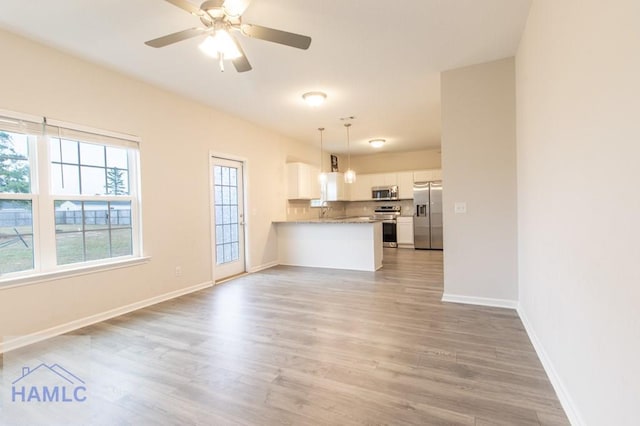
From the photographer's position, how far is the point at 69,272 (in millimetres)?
2951

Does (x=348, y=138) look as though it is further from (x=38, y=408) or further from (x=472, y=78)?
(x=38, y=408)

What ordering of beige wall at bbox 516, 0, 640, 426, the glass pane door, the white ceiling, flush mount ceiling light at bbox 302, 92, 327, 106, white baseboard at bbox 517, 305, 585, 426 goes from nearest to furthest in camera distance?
beige wall at bbox 516, 0, 640, 426 → white baseboard at bbox 517, 305, 585, 426 → the white ceiling → flush mount ceiling light at bbox 302, 92, 327, 106 → the glass pane door

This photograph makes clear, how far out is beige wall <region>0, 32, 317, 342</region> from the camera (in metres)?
2.69

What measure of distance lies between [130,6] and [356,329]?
10.8 feet

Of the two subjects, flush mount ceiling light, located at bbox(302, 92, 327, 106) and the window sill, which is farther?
flush mount ceiling light, located at bbox(302, 92, 327, 106)

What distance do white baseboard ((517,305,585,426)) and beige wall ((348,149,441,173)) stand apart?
20.9 ft

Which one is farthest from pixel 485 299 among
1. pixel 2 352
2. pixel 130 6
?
pixel 2 352

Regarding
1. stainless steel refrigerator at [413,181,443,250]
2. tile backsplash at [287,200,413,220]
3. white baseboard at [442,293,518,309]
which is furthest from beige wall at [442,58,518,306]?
stainless steel refrigerator at [413,181,443,250]

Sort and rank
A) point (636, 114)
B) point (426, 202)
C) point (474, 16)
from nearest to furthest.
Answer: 1. point (636, 114)
2. point (474, 16)
3. point (426, 202)

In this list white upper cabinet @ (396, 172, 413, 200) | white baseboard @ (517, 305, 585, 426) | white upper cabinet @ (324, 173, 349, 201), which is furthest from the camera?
white upper cabinet @ (396, 172, 413, 200)

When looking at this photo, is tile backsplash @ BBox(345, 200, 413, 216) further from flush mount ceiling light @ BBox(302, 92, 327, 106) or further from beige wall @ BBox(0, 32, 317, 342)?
flush mount ceiling light @ BBox(302, 92, 327, 106)

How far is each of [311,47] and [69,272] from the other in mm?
3263

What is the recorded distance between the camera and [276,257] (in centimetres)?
620

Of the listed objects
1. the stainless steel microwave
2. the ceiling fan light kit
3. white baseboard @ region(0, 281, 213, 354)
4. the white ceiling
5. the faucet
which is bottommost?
white baseboard @ region(0, 281, 213, 354)
